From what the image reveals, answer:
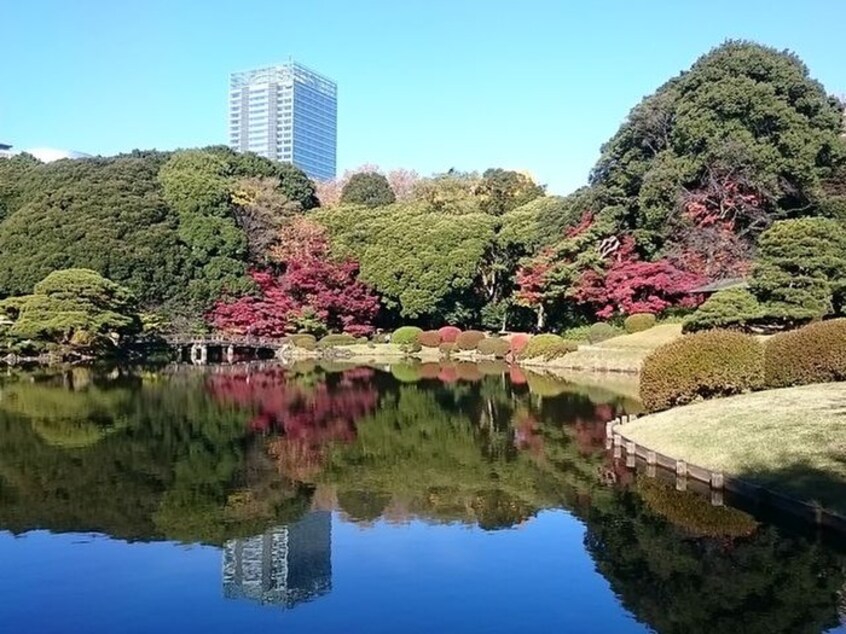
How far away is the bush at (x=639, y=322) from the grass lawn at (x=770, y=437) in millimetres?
21196

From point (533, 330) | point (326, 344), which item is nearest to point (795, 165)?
point (533, 330)

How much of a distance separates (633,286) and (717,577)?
3196cm

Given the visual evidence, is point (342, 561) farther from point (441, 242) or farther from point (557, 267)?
point (441, 242)

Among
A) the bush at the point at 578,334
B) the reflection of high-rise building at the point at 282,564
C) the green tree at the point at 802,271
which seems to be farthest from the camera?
the bush at the point at 578,334

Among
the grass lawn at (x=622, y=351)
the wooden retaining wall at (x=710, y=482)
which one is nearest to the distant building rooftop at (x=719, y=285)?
the grass lawn at (x=622, y=351)

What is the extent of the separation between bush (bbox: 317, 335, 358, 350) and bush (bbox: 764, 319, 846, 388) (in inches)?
1276

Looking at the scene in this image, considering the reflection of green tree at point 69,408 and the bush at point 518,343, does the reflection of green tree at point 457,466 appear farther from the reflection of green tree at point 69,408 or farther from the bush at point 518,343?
the bush at point 518,343

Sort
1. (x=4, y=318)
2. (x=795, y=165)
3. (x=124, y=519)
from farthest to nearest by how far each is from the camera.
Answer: (x=4, y=318), (x=795, y=165), (x=124, y=519)

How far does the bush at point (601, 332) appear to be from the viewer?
134 ft

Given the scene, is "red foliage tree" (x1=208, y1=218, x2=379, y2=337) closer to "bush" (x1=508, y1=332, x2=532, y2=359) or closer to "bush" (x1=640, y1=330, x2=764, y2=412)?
"bush" (x1=508, y1=332, x2=532, y2=359)

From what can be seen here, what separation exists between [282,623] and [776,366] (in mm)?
13452

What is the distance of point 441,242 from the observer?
163 feet

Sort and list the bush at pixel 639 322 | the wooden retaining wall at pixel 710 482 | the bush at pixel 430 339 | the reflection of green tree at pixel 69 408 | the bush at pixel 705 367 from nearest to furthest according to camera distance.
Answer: the wooden retaining wall at pixel 710 482 → the bush at pixel 705 367 → the reflection of green tree at pixel 69 408 → the bush at pixel 639 322 → the bush at pixel 430 339

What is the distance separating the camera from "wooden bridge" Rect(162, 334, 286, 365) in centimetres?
4716
